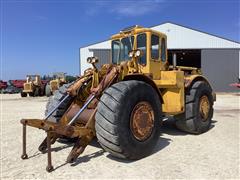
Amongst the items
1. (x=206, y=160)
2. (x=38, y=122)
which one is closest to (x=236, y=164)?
(x=206, y=160)

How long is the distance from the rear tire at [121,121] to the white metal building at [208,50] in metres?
21.8

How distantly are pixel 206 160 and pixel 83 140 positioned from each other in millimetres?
2167

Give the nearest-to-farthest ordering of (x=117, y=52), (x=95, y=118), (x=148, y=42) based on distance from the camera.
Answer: (x=95, y=118) → (x=148, y=42) → (x=117, y=52)

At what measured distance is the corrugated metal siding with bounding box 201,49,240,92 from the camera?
2734cm

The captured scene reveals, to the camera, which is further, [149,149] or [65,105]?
[65,105]

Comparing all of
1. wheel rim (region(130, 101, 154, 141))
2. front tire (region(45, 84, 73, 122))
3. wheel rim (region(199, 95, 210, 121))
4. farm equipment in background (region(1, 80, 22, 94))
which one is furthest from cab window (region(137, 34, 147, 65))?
farm equipment in background (region(1, 80, 22, 94))

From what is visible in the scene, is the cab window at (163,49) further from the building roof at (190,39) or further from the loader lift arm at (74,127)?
the building roof at (190,39)

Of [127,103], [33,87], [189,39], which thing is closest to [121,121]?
[127,103]

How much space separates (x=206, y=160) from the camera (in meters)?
4.98

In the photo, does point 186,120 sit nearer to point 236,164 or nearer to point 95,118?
point 236,164

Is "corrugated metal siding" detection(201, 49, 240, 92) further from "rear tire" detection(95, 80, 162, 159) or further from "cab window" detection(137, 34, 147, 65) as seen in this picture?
"rear tire" detection(95, 80, 162, 159)

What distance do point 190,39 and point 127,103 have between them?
926 inches

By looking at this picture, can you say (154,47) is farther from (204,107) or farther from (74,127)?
(74,127)

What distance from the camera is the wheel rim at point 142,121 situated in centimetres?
498
